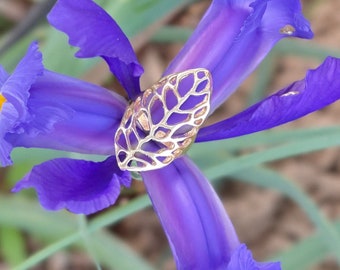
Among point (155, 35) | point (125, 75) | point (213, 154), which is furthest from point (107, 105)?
point (155, 35)

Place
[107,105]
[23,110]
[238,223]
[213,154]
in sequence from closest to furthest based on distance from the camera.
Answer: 1. [23,110]
2. [107,105]
3. [213,154]
4. [238,223]

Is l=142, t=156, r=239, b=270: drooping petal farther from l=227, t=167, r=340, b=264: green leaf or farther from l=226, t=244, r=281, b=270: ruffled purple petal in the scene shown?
l=227, t=167, r=340, b=264: green leaf

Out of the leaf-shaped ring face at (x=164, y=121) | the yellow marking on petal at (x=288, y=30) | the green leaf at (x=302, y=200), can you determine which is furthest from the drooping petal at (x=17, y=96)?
the green leaf at (x=302, y=200)

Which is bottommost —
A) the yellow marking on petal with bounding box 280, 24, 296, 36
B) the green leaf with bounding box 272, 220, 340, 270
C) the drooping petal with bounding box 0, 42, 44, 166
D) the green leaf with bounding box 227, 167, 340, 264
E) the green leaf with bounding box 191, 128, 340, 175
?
the green leaf with bounding box 272, 220, 340, 270

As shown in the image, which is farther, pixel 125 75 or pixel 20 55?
pixel 20 55

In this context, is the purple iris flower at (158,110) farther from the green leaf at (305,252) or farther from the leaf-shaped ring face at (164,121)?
the green leaf at (305,252)

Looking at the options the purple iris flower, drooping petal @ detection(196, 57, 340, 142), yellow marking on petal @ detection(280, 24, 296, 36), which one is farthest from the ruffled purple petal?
yellow marking on petal @ detection(280, 24, 296, 36)

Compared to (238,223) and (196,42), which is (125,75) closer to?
(196,42)
